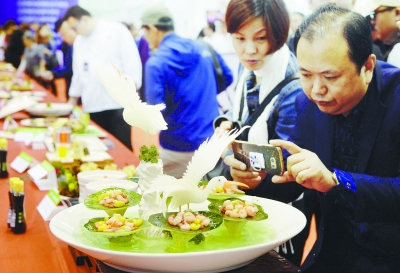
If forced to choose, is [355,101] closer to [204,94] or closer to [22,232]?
[22,232]

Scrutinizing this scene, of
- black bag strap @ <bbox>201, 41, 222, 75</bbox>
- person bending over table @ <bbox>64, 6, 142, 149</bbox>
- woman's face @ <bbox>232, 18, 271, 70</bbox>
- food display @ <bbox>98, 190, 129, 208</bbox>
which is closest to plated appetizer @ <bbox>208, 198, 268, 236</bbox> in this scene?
food display @ <bbox>98, 190, 129, 208</bbox>

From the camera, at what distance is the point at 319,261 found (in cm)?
170

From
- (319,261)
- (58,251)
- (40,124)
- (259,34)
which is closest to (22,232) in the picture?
(58,251)

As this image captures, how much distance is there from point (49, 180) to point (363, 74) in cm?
144

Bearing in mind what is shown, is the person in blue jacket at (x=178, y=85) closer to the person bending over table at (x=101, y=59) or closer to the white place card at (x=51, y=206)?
the person bending over table at (x=101, y=59)

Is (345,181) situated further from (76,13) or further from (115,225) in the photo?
(76,13)

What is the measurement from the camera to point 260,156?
139 cm

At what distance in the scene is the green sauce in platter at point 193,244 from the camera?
1.16m

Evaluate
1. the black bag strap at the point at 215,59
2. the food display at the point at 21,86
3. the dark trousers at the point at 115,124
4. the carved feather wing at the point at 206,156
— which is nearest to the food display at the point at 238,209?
the carved feather wing at the point at 206,156

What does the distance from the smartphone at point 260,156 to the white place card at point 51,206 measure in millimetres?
670

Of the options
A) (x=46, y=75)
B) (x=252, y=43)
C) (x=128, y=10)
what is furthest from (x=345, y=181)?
(x=128, y=10)

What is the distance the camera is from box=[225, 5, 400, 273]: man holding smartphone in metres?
1.46

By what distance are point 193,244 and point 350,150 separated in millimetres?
739

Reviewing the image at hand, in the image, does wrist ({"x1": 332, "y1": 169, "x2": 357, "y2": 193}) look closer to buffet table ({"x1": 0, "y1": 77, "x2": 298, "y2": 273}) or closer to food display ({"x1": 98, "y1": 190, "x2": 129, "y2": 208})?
buffet table ({"x1": 0, "y1": 77, "x2": 298, "y2": 273})
